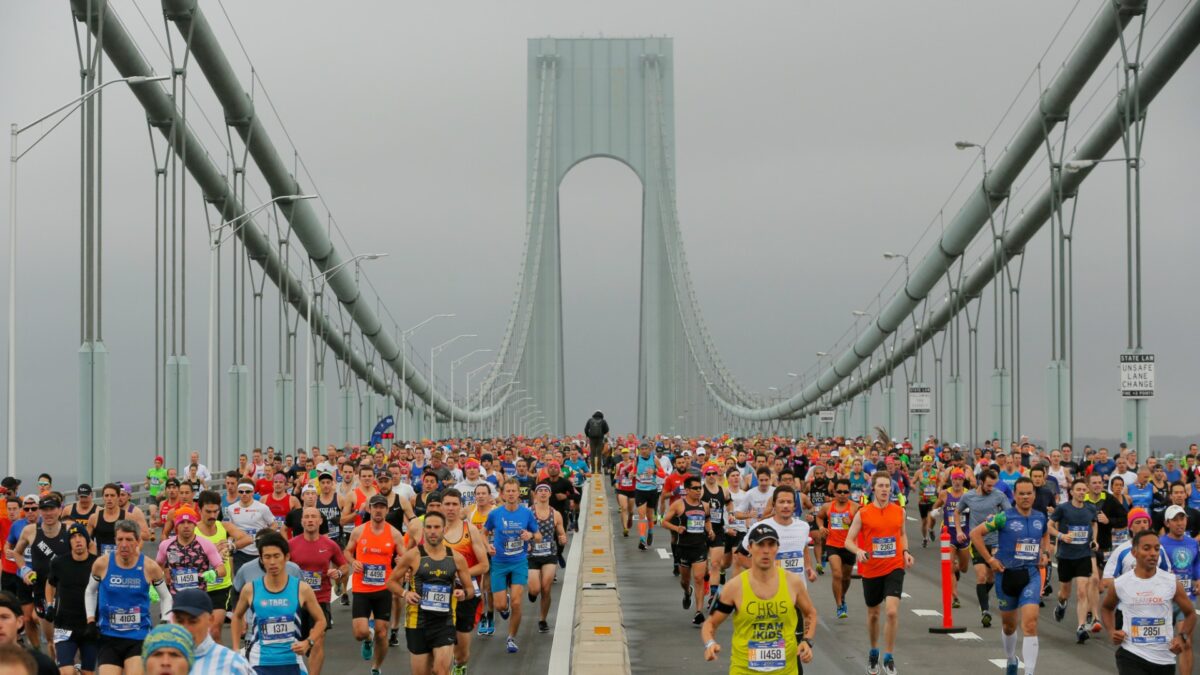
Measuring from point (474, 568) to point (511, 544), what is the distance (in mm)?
3493

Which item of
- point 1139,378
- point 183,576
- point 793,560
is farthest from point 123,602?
point 1139,378

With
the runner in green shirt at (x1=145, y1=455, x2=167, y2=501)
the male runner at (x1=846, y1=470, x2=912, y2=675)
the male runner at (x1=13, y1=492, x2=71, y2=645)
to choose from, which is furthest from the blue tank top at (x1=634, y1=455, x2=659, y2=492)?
the male runner at (x1=13, y1=492, x2=71, y2=645)

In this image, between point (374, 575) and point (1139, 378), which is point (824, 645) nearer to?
point (374, 575)

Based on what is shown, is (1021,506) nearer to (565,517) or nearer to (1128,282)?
(565,517)

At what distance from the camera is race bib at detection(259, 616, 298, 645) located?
34.1 feet

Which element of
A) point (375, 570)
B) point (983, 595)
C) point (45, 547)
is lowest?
point (983, 595)

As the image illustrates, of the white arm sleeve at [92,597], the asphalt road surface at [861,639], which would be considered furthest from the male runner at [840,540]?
the white arm sleeve at [92,597]

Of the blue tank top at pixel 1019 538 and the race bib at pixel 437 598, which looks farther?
the blue tank top at pixel 1019 538

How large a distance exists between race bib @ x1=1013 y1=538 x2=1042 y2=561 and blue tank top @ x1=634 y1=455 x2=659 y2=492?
15.8 metres

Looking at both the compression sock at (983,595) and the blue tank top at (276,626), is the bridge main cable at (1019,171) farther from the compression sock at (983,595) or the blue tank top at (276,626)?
the blue tank top at (276,626)

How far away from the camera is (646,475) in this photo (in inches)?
1201

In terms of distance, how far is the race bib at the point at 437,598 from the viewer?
1233cm

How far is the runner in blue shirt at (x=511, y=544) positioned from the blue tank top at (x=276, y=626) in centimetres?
642

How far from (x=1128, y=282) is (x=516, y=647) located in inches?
843
